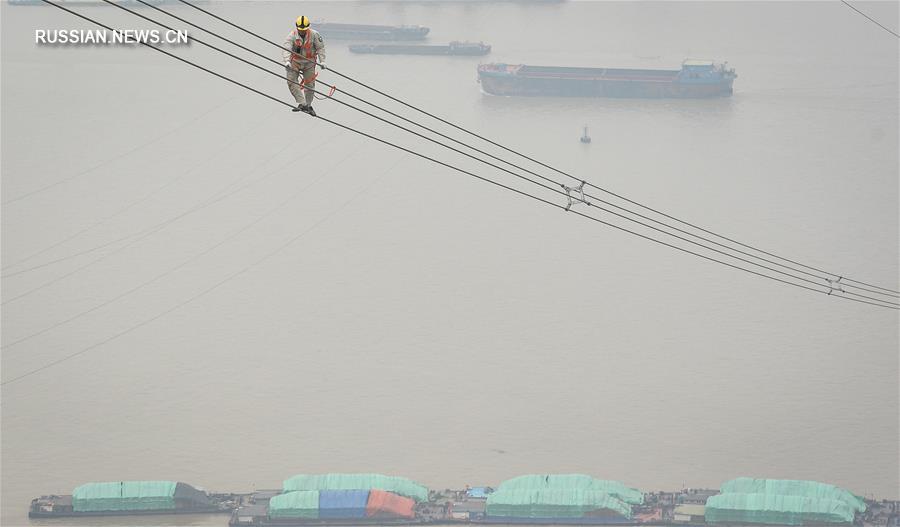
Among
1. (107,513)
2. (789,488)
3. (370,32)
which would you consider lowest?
(107,513)

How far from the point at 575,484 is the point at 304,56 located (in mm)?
14193

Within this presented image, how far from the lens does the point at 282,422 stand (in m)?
24.5

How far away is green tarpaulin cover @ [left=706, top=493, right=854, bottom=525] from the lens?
2142cm

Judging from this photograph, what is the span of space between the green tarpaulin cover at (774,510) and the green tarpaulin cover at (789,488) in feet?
0.85

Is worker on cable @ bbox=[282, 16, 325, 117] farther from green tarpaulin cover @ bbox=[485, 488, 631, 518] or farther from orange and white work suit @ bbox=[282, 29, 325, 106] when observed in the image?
green tarpaulin cover @ bbox=[485, 488, 631, 518]

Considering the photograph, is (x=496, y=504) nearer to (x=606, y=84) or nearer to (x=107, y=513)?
(x=107, y=513)

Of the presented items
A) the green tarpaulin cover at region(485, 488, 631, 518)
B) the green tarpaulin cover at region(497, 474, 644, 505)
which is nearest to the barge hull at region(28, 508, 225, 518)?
the green tarpaulin cover at region(485, 488, 631, 518)

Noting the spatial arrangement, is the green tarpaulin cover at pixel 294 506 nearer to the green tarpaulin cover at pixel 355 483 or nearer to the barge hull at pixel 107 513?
the green tarpaulin cover at pixel 355 483

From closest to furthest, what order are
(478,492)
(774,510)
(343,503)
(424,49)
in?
A: (774,510), (343,503), (478,492), (424,49)

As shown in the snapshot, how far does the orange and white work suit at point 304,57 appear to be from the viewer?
908cm

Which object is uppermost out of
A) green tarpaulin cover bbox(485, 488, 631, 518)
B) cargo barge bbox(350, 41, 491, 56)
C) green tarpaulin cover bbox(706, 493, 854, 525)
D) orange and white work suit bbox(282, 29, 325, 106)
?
cargo barge bbox(350, 41, 491, 56)

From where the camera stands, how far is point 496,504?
70.4 feet

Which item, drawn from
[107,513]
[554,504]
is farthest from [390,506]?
[107,513]

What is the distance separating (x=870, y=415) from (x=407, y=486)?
364 inches
